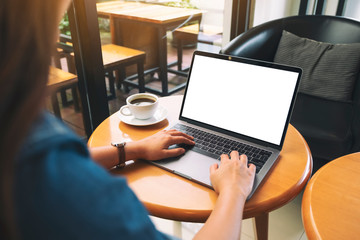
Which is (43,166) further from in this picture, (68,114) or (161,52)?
(161,52)

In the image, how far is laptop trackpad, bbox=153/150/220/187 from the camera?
79cm

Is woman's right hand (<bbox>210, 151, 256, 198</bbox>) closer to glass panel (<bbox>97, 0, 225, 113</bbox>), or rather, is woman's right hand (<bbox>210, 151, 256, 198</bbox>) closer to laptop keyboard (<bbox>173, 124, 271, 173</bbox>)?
laptop keyboard (<bbox>173, 124, 271, 173</bbox>)

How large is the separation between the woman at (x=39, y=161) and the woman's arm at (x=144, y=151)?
50cm

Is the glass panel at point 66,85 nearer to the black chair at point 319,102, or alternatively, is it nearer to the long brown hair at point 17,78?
the black chair at point 319,102

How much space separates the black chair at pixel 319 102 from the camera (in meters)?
1.45

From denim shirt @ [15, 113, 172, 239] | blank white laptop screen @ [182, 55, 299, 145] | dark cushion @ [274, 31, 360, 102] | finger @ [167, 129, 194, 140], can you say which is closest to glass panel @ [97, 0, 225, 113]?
dark cushion @ [274, 31, 360, 102]

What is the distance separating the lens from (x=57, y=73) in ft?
4.73

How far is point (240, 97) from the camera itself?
0.95 m

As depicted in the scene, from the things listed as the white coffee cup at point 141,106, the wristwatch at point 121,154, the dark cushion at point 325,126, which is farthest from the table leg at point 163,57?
the wristwatch at point 121,154

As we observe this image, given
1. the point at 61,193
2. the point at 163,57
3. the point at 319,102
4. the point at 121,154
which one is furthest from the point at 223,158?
the point at 163,57

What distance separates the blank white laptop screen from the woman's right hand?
0.55 feet

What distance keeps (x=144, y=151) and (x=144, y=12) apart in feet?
4.61

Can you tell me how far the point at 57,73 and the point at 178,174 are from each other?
93 centimetres

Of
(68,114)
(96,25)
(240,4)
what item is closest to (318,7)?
(240,4)
